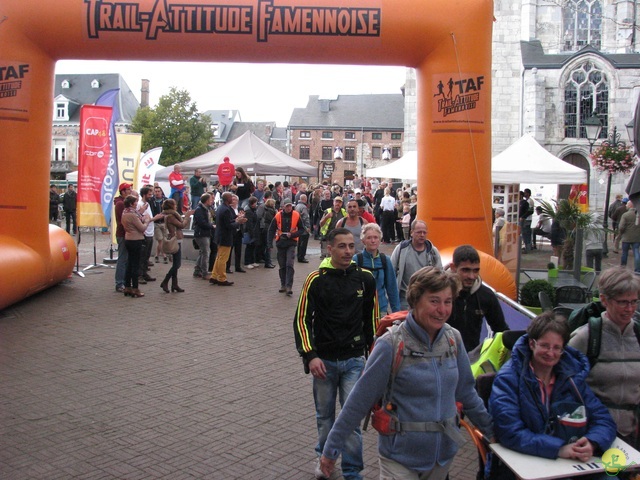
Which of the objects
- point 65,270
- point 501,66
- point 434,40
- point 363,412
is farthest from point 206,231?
point 501,66

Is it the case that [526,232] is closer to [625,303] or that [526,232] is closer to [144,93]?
[625,303]

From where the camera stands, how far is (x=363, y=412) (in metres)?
3.21

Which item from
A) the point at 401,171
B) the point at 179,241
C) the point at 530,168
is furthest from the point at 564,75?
the point at 179,241

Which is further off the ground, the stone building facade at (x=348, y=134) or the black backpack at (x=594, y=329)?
the stone building facade at (x=348, y=134)

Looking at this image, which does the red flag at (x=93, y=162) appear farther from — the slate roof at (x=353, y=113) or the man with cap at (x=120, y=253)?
the slate roof at (x=353, y=113)

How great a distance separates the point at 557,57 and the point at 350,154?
44.5m

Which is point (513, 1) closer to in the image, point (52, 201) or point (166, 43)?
point (52, 201)

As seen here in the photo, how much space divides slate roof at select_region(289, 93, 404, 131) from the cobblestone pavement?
65.9 metres

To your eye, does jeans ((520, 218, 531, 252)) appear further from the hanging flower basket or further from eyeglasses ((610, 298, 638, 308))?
eyeglasses ((610, 298, 638, 308))

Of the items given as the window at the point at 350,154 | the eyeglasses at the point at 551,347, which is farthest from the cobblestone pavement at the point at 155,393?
the window at the point at 350,154

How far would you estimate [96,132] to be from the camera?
43.4 feet

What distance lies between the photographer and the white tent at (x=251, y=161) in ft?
64.4

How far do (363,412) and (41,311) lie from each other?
7974mm

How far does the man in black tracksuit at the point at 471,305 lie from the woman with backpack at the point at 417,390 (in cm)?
151
